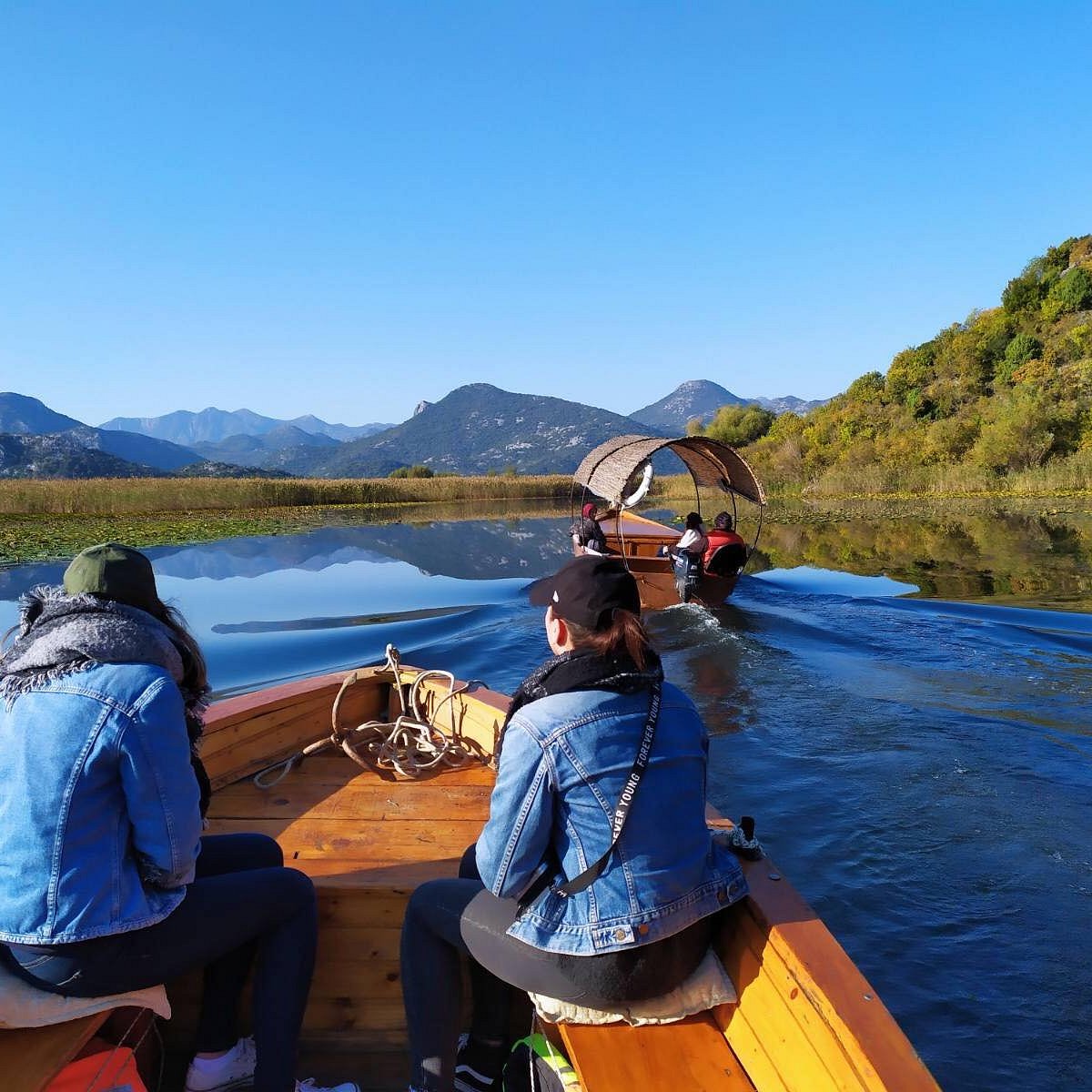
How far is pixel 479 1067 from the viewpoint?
2225 mm

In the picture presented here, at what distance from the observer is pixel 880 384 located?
59.5 m

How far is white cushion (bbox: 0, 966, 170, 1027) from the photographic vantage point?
1.74 m

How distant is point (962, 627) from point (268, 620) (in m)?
9.89

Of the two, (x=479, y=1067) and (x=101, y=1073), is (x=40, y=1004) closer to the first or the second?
(x=101, y=1073)

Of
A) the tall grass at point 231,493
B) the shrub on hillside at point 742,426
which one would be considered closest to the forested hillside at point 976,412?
the shrub on hillside at point 742,426

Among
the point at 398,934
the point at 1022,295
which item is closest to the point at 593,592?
the point at 398,934

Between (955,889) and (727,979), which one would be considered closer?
(727,979)

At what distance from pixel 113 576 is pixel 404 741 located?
243 cm

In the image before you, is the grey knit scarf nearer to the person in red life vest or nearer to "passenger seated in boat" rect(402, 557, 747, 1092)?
"passenger seated in boat" rect(402, 557, 747, 1092)

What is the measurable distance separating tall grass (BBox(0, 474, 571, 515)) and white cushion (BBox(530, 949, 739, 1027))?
101 feet

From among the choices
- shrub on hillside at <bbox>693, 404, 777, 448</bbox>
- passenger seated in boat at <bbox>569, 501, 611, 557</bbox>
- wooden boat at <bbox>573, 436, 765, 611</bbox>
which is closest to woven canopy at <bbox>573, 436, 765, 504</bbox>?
wooden boat at <bbox>573, 436, 765, 611</bbox>

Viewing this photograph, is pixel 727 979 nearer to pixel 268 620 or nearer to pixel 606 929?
pixel 606 929

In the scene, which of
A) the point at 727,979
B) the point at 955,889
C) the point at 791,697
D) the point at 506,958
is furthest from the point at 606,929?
the point at 791,697

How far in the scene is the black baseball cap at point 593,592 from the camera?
1.87 metres
